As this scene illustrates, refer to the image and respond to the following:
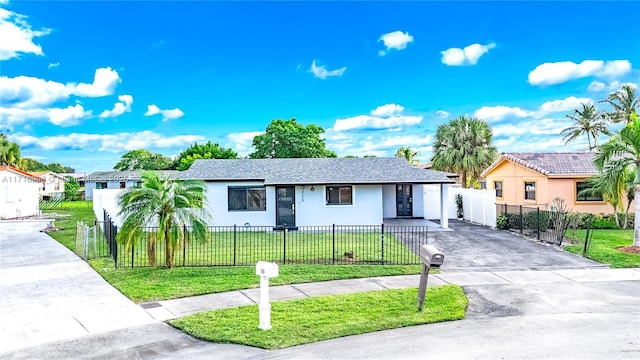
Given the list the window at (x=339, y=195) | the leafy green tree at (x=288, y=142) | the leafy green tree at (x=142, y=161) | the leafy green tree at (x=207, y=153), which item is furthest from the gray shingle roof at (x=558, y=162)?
the leafy green tree at (x=142, y=161)

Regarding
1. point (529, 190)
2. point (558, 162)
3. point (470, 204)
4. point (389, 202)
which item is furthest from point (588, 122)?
point (389, 202)

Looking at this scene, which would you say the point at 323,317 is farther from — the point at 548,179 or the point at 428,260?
the point at 548,179

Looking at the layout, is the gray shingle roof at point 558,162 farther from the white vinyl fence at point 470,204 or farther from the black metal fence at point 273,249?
the black metal fence at point 273,249

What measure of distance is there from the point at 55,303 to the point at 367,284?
6055mm

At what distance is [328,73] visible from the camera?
31828 mm

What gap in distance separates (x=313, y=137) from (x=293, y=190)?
32.6 meters

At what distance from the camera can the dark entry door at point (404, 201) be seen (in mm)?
22719

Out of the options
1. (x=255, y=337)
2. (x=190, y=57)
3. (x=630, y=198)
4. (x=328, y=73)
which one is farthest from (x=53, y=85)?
(x=630, y=198)

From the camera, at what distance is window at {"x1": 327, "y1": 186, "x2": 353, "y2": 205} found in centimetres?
1900

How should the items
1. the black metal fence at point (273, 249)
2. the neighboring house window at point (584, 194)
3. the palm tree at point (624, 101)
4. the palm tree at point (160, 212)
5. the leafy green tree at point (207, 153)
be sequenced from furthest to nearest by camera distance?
1. the leafy green tree at point (207, 153)
2. the palm tree at point (624, 101)
3. the neighboring house window at point (584, 194)
4. the black metal fence at point (273, 249)
5. the palm tree at point (160, 212)

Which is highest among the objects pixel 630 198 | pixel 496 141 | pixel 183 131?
pixel 183 131

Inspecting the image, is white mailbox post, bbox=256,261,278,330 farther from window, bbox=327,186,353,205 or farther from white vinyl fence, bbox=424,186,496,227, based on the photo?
white vinyl fence, bbox=424,186,496,227

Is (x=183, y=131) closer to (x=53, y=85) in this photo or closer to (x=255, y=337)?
(x=53, y=85)

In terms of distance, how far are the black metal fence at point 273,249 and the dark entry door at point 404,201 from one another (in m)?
4.72
